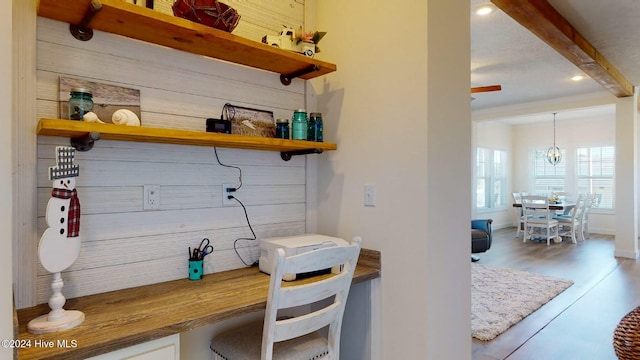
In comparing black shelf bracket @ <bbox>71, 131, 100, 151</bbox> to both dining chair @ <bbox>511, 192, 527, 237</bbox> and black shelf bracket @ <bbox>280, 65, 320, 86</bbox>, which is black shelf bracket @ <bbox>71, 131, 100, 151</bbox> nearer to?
black shelf bracket @ <bbox>280, 65, 320, 86</bbox>

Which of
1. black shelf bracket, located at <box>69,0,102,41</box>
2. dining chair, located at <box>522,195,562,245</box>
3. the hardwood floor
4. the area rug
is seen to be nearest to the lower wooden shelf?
black shelf bracket, located at <box>69,0,102,41</box>

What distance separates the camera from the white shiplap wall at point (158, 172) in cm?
138

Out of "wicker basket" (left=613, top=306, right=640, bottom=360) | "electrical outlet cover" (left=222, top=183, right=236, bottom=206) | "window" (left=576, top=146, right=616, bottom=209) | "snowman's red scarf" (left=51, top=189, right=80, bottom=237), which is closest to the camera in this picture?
"snowman's red scarf" (left=51, top=189, right=80, bottom=237)

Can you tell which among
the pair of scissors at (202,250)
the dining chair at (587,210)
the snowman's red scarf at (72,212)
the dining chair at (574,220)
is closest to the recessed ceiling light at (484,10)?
the pair of scissors at (202,250)

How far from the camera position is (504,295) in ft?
12.3

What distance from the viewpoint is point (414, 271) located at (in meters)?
1.65

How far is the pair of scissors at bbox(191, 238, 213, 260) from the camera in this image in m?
1.69

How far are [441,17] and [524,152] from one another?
8846 mm

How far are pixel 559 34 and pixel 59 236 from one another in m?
3.90

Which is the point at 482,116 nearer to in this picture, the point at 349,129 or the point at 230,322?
the point at 349,129

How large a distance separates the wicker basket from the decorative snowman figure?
2.19 m

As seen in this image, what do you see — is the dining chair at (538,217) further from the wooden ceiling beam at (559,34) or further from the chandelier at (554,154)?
the wooden ceiling beam at (559,34)

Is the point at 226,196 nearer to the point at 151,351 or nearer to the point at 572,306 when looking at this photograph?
the point at 151,351

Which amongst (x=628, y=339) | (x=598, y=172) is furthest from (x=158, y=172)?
(x=598, y=172)
